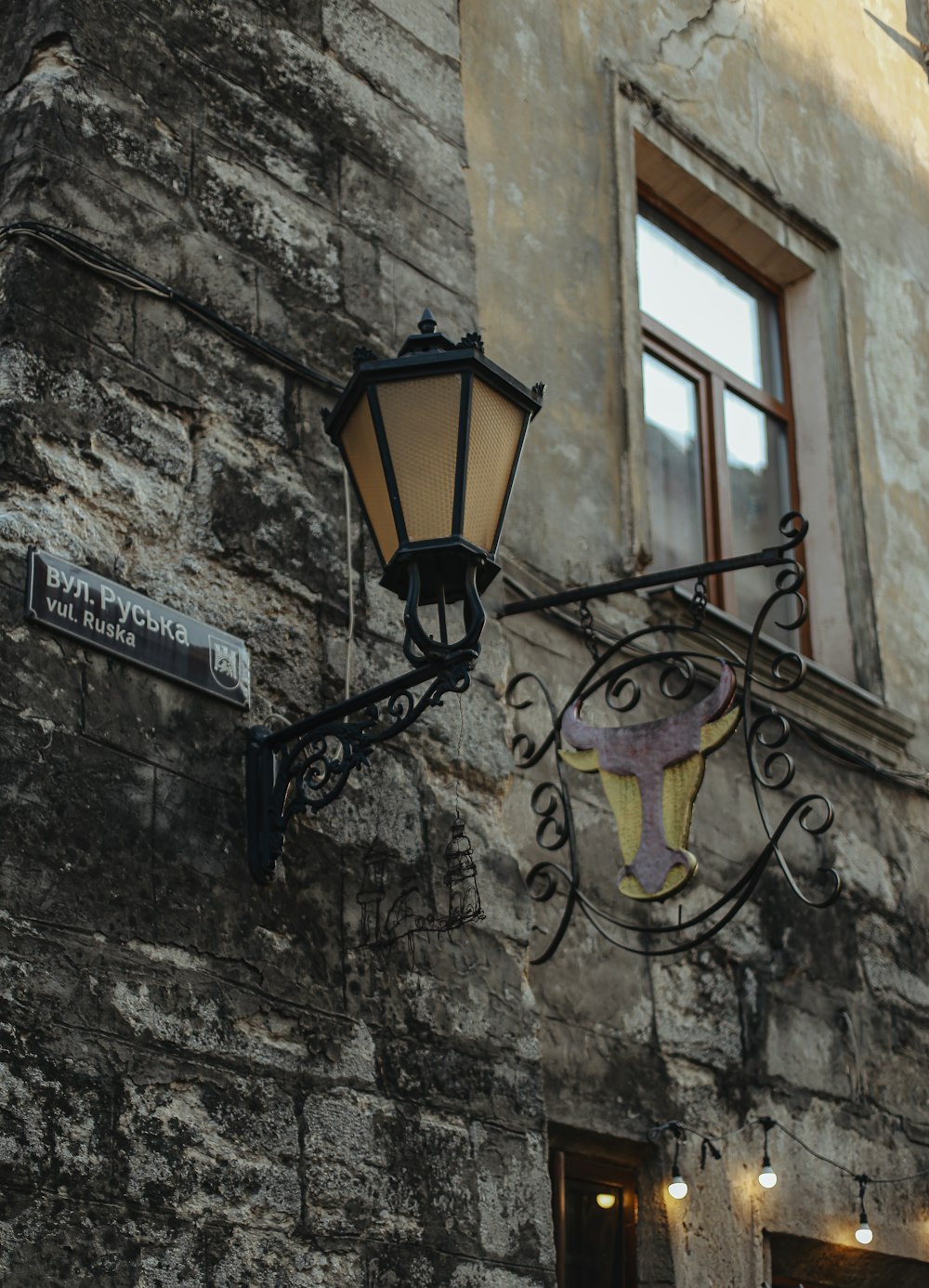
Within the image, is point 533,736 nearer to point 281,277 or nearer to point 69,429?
point 281,277

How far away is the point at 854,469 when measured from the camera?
6684mm

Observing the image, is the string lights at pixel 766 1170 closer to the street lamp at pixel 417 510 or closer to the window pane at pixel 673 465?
the window pane at pixel 673 465

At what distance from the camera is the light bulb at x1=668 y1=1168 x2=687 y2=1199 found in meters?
4.77

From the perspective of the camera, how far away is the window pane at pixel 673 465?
20.1ft

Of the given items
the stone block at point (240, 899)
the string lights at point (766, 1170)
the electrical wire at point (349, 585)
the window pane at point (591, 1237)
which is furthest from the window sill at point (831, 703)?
the stone block at point (240, 899)

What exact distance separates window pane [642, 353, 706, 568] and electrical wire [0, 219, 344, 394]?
2.41 meters

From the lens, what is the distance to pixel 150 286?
346 centimetres

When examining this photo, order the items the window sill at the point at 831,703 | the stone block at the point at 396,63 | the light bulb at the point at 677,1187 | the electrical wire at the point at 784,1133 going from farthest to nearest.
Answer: the window sill at the point at 831,703
the electrical wire at the point at 784,1133
the light bulb at the point at 677,1187
the stone block at the point at 396,63

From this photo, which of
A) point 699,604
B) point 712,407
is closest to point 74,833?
point 699,604

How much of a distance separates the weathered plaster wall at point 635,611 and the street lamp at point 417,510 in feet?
5.35

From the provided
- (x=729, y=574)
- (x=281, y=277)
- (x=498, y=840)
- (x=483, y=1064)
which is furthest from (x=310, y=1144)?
(x=729, y=574)

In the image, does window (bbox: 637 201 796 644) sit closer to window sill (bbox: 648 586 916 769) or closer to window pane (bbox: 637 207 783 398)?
window pane (bbox: 637 207 783 398)

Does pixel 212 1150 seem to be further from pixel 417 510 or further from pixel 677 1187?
pixel 677 1187

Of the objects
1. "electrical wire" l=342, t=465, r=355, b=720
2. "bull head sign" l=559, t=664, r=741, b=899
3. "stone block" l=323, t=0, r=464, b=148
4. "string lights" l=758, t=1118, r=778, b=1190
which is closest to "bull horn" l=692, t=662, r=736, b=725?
"bull head sign" l=559, t=664, r=741, b=899
